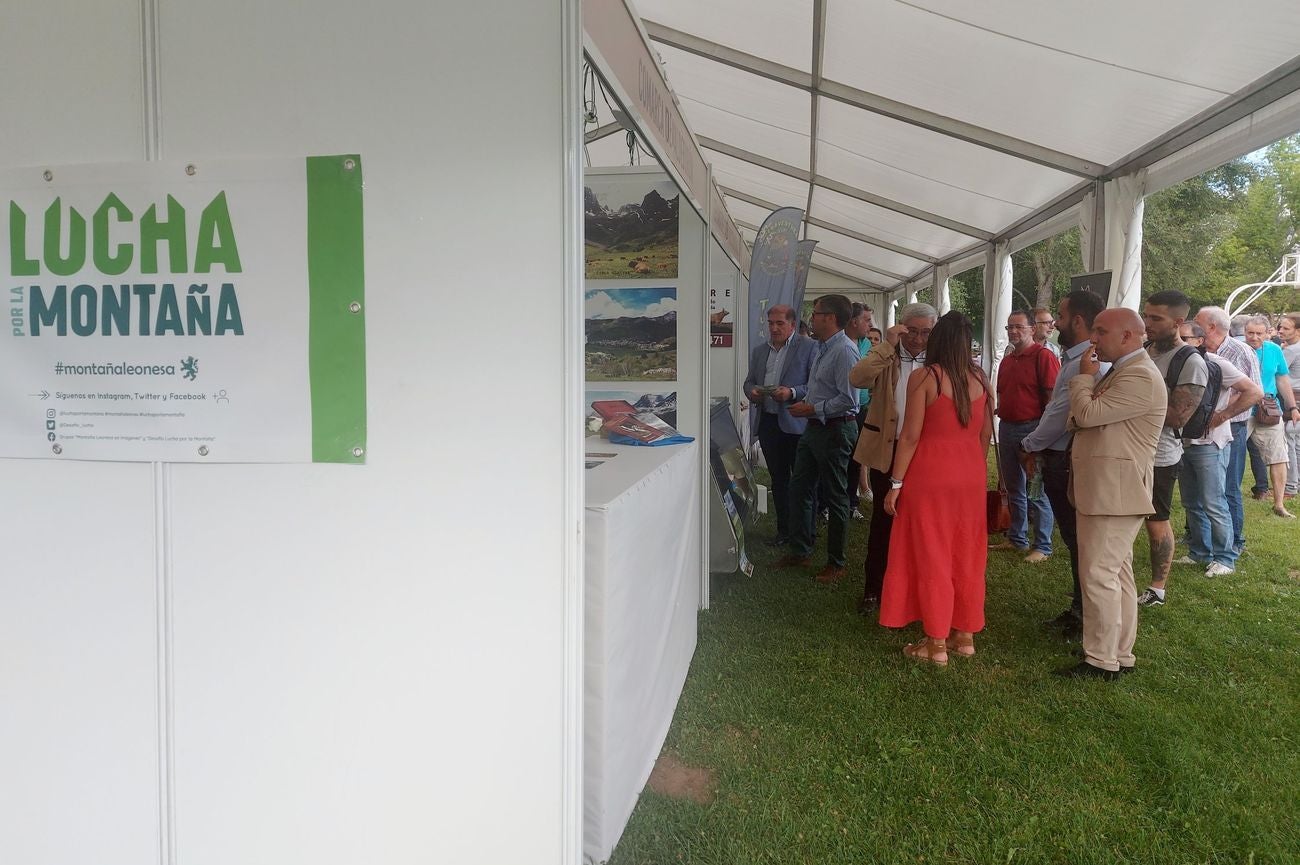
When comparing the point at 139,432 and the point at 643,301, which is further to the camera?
the point at 643,301

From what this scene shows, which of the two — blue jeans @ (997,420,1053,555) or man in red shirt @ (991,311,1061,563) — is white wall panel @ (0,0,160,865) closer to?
man in red shirt @ (991,311,1061,563)

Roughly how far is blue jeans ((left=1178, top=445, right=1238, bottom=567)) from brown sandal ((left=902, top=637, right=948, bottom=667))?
7.93 ft

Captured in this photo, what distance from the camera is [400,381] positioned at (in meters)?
1.53

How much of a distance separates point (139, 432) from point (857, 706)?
2695mm

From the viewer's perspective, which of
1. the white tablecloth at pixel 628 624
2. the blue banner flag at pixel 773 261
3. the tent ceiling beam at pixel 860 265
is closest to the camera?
the white tablecloth at pixel 628 624

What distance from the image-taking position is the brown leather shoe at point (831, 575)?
490 cm

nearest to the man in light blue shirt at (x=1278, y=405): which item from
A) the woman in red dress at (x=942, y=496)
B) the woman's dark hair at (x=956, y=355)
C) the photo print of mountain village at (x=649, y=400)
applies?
the woman in red dress at (x=942, y=496)

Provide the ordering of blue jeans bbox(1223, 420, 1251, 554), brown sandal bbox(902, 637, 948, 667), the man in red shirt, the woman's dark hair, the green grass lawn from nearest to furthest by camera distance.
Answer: the green grass lawn < the woman's dark hair < brown sandal bbox(902, 637, 948, 667) < the man in red shirt < blue jeans bbox(1223, 420, 1251, 554)

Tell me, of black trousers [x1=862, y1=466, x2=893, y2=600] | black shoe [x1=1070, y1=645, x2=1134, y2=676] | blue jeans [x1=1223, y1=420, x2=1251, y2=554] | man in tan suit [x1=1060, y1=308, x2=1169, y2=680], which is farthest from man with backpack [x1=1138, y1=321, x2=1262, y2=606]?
black trousers [x1=862, y1=466, x2=893, y2=600]

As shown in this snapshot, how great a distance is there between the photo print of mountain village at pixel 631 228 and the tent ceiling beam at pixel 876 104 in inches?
102

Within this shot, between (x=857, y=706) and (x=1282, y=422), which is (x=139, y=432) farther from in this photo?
(x=1282, y=422)

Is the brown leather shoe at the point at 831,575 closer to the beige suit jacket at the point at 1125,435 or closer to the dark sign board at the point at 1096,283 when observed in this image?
the beige suit jacket at the point at 1125,435

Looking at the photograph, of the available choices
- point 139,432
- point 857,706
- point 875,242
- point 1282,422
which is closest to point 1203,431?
point 857,706

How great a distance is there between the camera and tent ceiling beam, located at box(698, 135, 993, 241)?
8.90 meters
